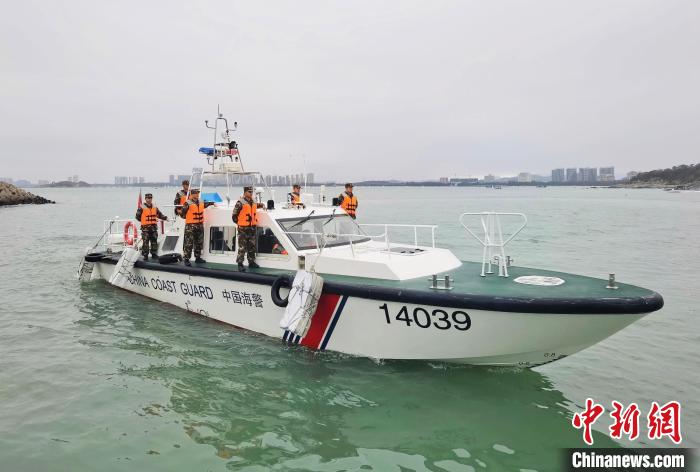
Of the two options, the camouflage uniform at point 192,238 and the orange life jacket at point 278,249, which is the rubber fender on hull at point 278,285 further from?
the camouflage uniform at point 192,238

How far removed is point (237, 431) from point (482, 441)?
2483 millimetres

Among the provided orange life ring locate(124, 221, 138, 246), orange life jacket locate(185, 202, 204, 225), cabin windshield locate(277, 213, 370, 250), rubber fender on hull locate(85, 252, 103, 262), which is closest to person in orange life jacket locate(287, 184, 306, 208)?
cabin windshield locate(277, 213, 370, 250)

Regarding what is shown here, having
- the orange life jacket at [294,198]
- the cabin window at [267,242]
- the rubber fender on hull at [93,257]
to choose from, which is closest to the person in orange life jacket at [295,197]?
the orange life jacket at [294,198]

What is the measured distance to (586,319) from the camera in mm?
5258

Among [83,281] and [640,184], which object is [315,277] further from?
[640,184]

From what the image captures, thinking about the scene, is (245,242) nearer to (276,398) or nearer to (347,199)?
(347,199)

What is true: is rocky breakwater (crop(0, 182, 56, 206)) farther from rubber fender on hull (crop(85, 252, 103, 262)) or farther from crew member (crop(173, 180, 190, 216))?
crew member (crop(173, 180, 190, 216))

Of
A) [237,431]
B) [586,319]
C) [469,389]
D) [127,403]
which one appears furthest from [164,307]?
[586,319]

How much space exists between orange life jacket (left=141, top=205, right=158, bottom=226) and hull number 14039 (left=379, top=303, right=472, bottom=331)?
5.73m

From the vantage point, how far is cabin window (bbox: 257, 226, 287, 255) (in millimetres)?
7820

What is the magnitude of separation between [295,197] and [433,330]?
15.0ft

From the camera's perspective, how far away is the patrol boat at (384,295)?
5398mm

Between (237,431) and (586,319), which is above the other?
(586,319)

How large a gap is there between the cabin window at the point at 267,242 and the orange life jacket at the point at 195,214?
1.27m
